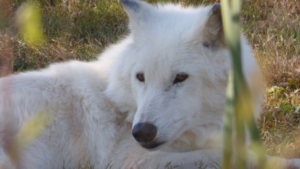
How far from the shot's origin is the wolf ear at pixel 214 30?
2.57 metres

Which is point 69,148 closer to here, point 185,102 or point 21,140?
point 21,140

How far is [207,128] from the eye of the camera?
296cm

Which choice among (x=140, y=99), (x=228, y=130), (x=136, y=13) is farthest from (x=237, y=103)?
(x=136, y=13)

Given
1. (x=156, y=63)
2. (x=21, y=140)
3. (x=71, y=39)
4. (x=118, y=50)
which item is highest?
(x=156, y=63)

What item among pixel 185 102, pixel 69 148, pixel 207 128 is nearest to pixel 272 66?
pixel 207 128

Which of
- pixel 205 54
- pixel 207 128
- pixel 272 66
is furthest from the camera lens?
pixel 272 66

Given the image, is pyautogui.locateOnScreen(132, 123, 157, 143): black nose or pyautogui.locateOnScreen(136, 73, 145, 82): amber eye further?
pyautogui.locateOnScreen(136, 73, 145, 82): amber eye

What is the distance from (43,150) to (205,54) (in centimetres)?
167

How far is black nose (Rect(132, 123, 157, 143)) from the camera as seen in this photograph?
2402 millimetres

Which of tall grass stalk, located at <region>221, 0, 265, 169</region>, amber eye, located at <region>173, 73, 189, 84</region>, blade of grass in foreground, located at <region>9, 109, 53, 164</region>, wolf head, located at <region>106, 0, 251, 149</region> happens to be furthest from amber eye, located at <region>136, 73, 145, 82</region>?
tall grass stalk, located at <region>221, 0, 265, 169</region>

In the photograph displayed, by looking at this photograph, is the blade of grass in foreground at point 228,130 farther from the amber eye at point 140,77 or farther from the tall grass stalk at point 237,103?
the amber eye at point 140,77

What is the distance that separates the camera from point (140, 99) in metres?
2.72

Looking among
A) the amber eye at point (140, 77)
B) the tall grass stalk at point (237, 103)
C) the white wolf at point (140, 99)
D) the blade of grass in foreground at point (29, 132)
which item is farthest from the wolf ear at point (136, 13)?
the tall grass stalk at point (237, 103)

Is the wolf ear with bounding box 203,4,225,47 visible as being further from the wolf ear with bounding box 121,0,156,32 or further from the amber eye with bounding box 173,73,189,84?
the wolf ear with bounding box 121,0,156,32
